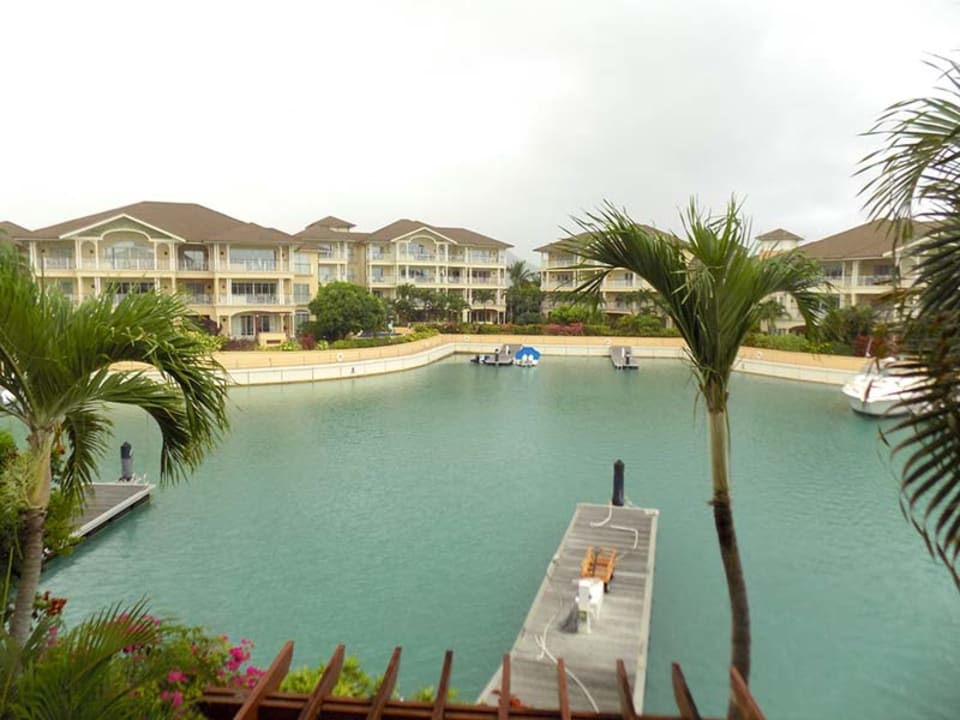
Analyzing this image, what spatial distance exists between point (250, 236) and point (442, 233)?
21823 mm

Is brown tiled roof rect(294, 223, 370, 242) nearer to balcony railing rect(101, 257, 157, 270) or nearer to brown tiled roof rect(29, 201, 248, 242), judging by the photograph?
brown tiled roof rect(29, 201, 248, 242)

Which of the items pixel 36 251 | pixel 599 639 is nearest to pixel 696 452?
pixel 599 639

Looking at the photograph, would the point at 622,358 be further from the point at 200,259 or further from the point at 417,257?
the point at 200,259

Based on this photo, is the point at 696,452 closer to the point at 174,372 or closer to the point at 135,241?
the point at 174,372

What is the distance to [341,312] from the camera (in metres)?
37.9

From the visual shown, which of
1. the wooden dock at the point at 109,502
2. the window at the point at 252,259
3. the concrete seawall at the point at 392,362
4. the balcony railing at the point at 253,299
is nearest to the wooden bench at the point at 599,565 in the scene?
the wooden dock at the point at 109,502

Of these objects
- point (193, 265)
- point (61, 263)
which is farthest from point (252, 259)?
point (61, 263)

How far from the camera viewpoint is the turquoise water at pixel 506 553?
825cm

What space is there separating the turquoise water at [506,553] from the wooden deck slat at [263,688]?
74.2 inches

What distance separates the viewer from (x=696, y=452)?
61.9ft

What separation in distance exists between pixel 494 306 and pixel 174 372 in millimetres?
54505

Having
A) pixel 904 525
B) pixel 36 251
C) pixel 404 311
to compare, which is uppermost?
pixel 36 251

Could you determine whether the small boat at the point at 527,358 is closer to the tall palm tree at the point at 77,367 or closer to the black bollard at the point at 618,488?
the black bollard at the point at 618,488

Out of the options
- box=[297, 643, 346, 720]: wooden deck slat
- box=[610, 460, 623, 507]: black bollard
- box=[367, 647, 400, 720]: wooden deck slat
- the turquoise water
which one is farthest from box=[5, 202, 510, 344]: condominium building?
box=[367, 647, 400, 720]: wooden deck slat
